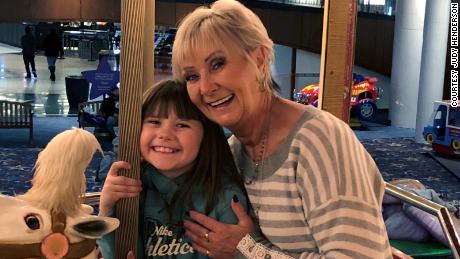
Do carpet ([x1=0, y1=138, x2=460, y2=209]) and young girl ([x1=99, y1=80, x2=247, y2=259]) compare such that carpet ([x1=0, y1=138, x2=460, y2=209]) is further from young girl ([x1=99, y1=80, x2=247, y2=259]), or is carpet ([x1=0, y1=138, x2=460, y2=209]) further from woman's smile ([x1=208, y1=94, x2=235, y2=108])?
woman's smile ([x1=208, y1=94, x2=235, y2=108])

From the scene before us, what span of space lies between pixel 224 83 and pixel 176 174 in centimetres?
33

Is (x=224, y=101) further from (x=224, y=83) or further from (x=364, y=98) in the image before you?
(x=364, y=98)

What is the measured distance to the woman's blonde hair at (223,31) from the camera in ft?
4.42

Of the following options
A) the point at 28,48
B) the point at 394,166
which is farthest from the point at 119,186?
the point at 28,48

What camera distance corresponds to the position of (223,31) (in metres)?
1.34

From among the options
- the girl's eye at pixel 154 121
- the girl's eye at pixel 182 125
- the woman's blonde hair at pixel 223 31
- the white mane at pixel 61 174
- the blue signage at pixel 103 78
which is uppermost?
the woman's blonde hair at pixel 223 31

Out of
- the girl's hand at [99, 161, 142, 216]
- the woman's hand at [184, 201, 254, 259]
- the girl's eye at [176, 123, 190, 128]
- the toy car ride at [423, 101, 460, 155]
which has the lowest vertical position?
the toy car ride at [423, 101, 460, 155]

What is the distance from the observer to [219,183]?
1.53m

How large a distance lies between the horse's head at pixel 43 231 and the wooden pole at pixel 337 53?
133 centimetres

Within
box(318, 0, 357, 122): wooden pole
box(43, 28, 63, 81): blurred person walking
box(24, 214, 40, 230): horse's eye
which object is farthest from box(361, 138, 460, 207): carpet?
box(43, 28, 63, 81): blurred person walking

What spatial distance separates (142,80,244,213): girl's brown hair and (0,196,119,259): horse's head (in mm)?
312

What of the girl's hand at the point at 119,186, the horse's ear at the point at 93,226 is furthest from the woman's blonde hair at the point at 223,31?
the horse's ear at the point at 93,226

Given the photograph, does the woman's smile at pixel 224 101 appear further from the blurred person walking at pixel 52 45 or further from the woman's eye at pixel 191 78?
the blurred person walking at pixel 52 45

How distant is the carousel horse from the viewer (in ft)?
3.94
